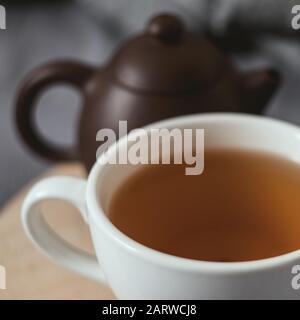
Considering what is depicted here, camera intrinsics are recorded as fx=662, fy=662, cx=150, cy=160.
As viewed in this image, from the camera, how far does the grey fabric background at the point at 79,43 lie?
979 mm

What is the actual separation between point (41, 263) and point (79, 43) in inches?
24.2

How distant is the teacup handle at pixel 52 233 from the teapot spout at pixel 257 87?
242mm

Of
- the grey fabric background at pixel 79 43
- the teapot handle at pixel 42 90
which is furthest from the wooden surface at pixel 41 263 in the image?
the grey fabric background at pixel 79 43

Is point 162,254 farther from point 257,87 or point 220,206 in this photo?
point 257,87

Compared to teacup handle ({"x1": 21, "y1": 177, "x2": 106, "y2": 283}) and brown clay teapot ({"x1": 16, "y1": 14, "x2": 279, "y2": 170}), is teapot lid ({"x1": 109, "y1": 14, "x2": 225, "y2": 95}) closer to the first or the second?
brown clay teapot ({"x1": 16, "y1": 14, "x2": 279, "y2": 170})

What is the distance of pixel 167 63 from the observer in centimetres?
66

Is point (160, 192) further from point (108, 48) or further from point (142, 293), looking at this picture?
point (108, 48)

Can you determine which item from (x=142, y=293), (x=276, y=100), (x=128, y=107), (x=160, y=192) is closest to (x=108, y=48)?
(x=276, y=100)

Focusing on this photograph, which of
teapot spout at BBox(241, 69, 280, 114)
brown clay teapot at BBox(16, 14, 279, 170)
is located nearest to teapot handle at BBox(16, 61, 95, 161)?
brown clay teapot at BBox(16, 14, 279, 170)

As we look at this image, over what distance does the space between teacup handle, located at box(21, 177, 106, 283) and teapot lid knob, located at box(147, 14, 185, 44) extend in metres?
0.20

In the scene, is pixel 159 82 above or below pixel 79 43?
below

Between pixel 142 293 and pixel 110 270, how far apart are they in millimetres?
34

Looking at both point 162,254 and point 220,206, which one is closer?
point 162,254

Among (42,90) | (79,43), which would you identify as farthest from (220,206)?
(79,43)
